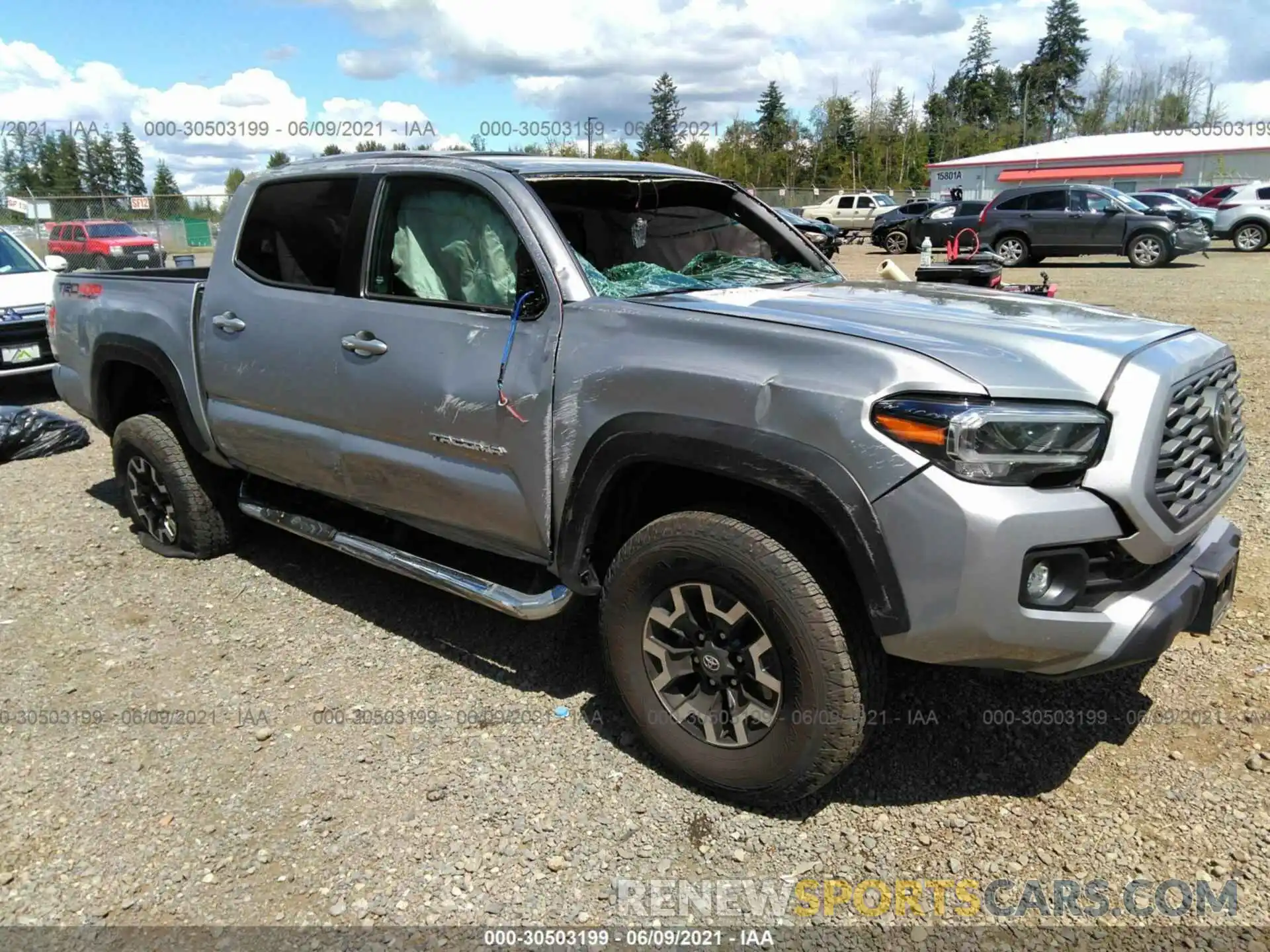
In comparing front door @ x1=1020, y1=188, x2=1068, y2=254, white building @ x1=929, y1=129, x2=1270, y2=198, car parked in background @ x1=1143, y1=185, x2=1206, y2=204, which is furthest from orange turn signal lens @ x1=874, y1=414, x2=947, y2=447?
white building @ x1=929, y1=129, x2=1270, y2=198

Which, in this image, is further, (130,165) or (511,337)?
(130,165)

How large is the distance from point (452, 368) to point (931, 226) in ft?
79.8

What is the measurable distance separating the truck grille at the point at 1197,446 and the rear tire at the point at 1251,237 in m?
25.7

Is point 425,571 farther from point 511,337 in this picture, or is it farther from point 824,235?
point 824,235

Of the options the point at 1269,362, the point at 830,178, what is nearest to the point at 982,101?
the point at 830,178

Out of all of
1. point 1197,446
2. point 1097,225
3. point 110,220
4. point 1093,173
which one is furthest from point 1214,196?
point 1197,446

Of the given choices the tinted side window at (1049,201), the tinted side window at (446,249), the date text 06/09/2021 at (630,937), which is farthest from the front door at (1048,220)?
the date text 06/09/2021 at (630,937)

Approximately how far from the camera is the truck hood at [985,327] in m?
2.38

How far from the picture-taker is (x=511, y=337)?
3.11 m

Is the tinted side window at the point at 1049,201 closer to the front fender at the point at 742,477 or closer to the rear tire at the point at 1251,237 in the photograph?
the rear tire at the point at 1251,237

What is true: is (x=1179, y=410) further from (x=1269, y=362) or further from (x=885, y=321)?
(x=1269, y=362)

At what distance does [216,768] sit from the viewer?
3.18m

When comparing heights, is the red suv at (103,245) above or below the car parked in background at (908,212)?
below

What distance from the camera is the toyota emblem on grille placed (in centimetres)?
273
